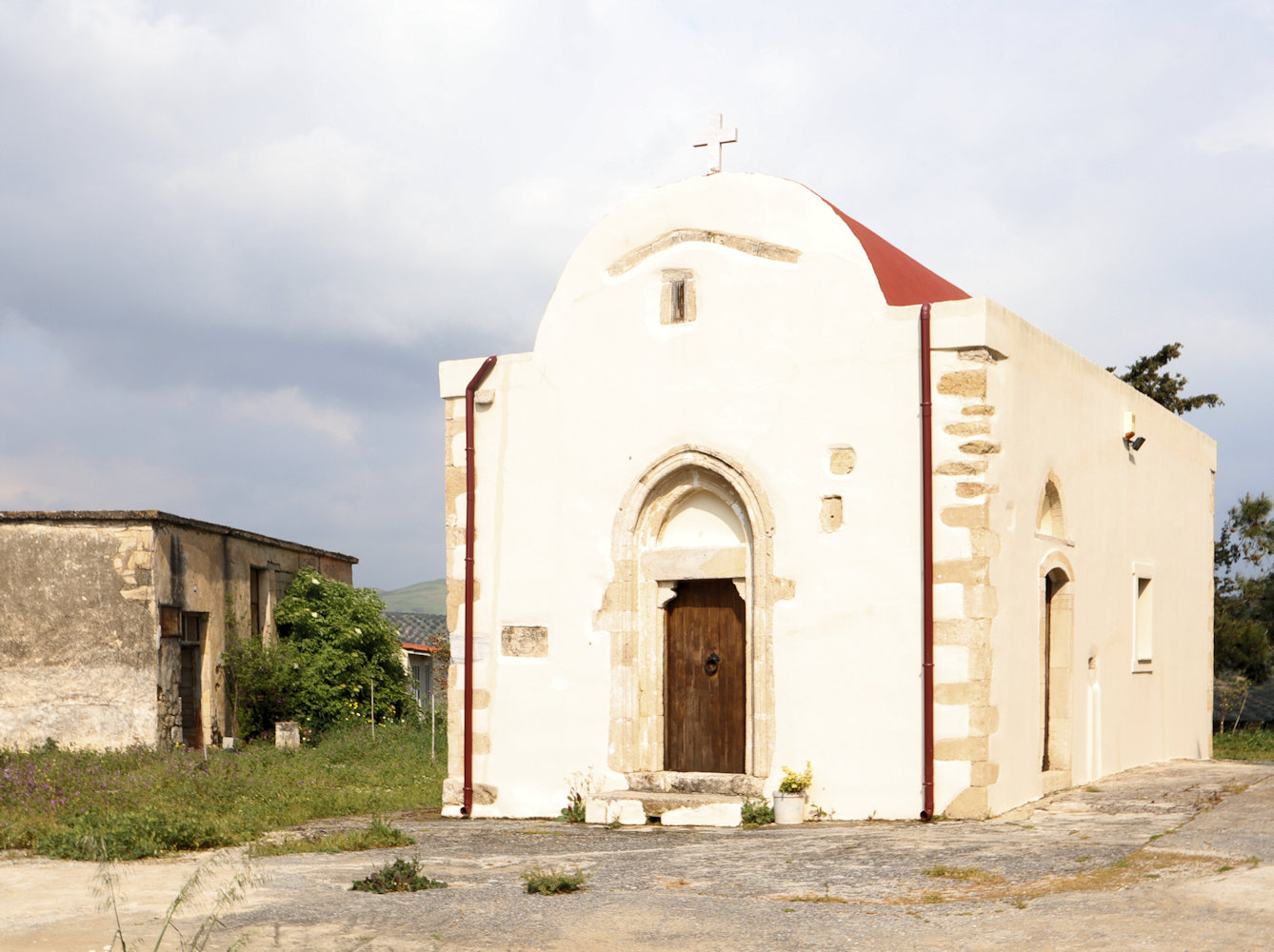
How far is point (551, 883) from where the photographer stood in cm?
689

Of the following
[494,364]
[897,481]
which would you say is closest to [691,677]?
[897,481]

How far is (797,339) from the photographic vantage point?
33.9 feet

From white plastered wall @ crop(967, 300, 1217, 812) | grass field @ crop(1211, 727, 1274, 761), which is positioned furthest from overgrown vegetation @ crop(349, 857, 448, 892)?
grass field @ crop(1211, 727, 1274, 761)

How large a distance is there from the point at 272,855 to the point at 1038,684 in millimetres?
5857

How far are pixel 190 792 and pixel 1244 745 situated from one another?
45.2 feet

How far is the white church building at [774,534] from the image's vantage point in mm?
9617

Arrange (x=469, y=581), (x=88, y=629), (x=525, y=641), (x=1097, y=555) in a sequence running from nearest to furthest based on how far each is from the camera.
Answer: (x=525, y=641) → (x=469, y=581) → (x=1097, y=555) → (x=88, y=629)

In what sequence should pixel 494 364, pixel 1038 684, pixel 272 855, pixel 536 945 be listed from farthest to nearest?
pixel 494 364 < pixel 1038 684 < pixel 272 855 < pixel 536 945

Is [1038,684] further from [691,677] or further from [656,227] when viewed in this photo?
[656,227]

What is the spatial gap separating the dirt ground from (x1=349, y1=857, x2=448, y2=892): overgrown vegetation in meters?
0.11

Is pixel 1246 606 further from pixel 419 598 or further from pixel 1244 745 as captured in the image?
pixel 419 598

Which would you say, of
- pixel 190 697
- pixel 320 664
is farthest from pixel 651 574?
pixel 320 664

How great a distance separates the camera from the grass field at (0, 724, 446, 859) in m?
9.20

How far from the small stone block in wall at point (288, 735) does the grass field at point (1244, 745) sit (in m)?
12.0
